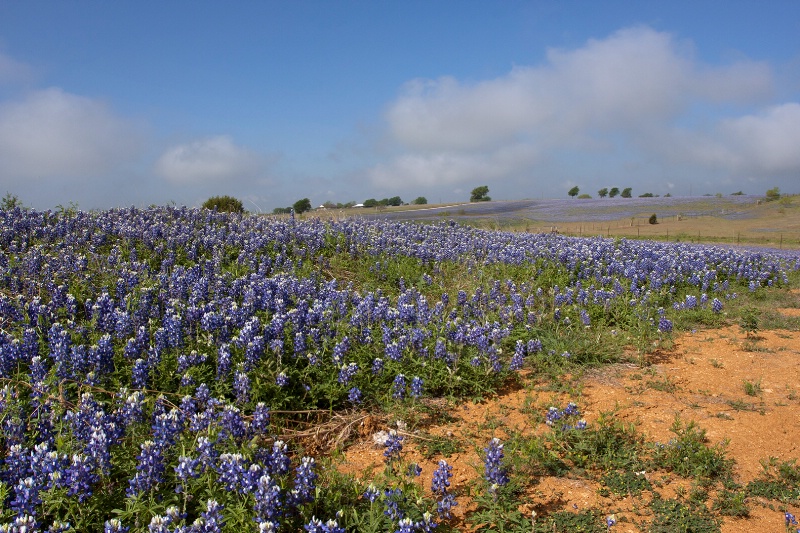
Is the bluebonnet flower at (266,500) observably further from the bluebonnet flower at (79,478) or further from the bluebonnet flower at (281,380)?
the bluebonnet flower at (281,380)

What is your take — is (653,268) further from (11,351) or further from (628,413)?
(11,351)

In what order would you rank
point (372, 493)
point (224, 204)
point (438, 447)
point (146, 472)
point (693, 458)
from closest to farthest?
point (146, 472)
point (372, 493)
point (693, 458)
point (438, 447)
point (224, 204)

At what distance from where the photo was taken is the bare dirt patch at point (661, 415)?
3717 millimetres

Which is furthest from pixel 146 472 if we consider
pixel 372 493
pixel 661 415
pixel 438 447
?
pixel 661 415

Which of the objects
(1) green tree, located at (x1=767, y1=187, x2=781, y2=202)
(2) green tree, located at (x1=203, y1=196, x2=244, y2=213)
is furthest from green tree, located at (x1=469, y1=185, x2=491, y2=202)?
(2) green tree, located at (x1=203, y1=196, x2=244, y2=213)

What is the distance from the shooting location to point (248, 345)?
177 inches

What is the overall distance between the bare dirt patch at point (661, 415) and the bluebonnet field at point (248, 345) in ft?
1.15

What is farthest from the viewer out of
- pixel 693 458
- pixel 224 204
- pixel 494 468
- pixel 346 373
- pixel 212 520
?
pixel 224 204

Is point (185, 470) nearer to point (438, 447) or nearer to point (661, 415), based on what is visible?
point (438, 447)

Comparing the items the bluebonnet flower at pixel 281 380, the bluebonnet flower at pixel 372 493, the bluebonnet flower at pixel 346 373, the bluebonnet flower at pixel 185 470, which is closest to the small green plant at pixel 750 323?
the bluebonnet flower at pixel 346 373

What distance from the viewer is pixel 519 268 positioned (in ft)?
32.9

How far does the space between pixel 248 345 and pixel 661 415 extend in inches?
147

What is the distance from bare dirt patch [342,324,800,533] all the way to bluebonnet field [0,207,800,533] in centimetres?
35

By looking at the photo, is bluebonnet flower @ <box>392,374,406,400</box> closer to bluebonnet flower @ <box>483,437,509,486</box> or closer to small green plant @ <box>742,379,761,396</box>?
bluebonnet flower @ <box>483,437,509,486</box>
